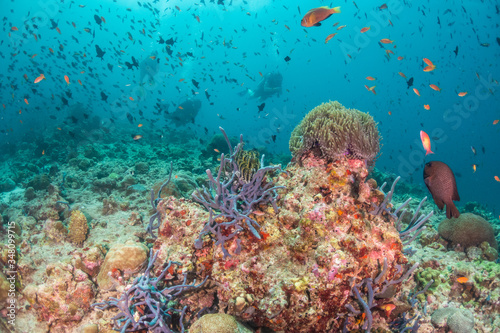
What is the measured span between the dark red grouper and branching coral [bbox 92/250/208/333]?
→ 11.6 ft

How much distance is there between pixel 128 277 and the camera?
3523 millimetres

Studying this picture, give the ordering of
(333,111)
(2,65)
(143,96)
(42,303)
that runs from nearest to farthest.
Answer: (42,303)
(333,111)
(143,96)
(2,65)

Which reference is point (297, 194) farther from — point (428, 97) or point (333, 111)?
point (428, 97)

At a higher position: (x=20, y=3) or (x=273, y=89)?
(x=20, y=3)

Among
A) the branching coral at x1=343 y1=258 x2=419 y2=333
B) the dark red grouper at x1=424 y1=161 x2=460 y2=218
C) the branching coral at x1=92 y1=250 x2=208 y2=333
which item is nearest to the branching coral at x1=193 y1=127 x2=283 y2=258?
the branching coral at x1=92 y1=250 x2=208 y2=333

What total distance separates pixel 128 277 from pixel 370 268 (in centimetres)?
338

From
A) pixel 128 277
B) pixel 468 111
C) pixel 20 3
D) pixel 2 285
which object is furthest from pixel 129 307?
pixel 468 111

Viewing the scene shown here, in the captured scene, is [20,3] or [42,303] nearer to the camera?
[42,303]

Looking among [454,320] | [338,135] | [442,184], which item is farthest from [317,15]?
[454,320]

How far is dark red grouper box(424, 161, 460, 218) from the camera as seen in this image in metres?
3.28

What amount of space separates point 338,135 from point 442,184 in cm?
156

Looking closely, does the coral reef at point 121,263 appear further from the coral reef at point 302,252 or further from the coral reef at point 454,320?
the coral reef at point 454,320

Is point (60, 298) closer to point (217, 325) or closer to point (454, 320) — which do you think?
point (217, 325)

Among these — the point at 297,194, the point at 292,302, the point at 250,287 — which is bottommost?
the point at 250,287
